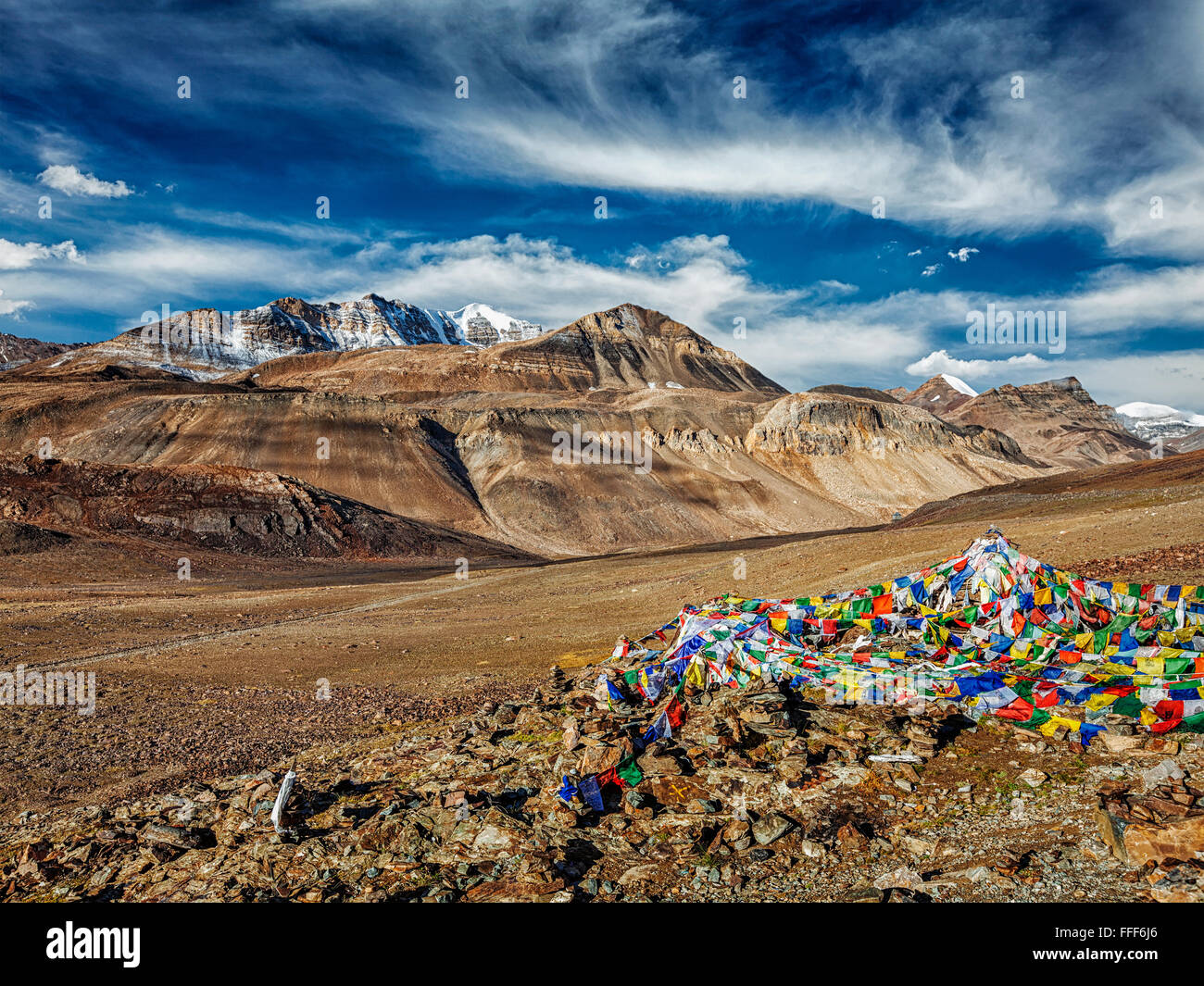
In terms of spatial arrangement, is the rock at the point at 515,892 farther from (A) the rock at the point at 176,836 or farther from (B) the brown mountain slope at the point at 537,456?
(B) the brown mountain slope at the point at 537,456

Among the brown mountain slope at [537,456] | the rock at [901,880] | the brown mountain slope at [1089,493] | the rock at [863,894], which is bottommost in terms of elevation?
the rock at [863,894]

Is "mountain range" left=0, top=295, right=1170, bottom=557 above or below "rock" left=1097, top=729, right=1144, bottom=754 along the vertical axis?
above

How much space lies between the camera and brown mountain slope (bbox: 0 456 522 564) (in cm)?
5003

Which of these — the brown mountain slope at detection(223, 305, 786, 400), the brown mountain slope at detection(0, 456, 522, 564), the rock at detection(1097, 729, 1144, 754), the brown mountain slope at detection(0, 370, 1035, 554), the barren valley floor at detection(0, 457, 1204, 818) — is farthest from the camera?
the brown mountain slope at detection(223, 305, 786, 400)

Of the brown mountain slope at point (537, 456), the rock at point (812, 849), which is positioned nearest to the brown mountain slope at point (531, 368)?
the brown mountain slope at point (537, 456)

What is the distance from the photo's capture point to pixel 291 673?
16.5 m

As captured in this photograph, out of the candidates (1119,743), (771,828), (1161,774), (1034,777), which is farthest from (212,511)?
(1161,774)

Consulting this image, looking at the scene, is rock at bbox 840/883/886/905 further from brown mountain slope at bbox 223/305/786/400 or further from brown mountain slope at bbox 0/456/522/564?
brown mountain slope at bbox 223/305/786/400

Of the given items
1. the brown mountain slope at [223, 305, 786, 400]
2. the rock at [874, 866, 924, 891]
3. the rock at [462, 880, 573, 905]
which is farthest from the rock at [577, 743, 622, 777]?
the brown mountain slope at [223, 305, 786, 400]

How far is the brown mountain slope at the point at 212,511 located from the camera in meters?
50.0

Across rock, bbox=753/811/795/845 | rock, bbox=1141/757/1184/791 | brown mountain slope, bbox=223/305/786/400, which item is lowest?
rock, bbox=753/811/795/845

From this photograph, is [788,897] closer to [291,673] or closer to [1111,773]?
[1111,773]
